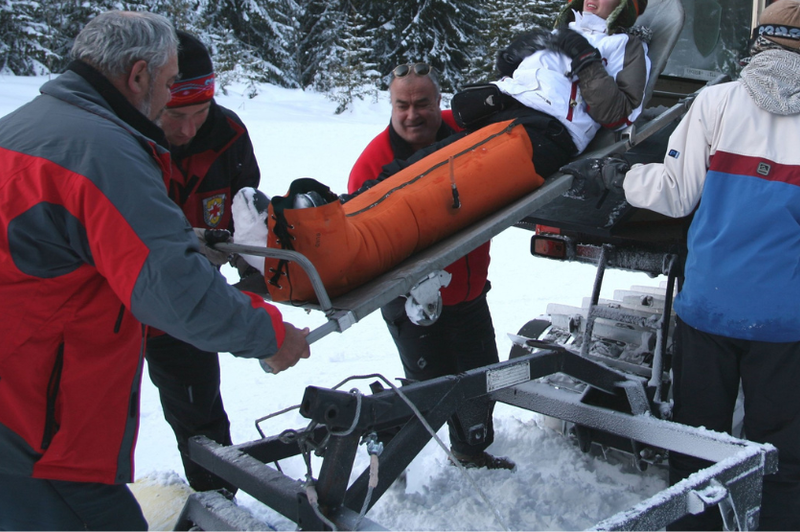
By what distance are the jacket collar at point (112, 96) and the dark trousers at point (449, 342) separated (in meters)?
1.56

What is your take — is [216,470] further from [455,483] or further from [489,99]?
[489,99]

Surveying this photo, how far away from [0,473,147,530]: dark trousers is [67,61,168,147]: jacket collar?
953mm

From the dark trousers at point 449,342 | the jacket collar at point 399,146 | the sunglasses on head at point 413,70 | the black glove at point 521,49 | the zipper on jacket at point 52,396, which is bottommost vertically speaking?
the dark trousers at point 449,342

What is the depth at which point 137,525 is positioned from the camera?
1.86 metres

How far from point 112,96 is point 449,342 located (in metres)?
2.02

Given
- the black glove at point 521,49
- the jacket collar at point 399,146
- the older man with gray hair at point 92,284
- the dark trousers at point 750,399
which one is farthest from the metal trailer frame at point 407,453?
the black glove at point 521,49

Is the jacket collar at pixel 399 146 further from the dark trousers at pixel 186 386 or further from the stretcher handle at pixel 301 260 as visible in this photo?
the stretcher handle at pixel 301 260

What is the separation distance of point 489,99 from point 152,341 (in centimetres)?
172

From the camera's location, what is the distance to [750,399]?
232 cm

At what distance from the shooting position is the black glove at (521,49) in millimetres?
2834

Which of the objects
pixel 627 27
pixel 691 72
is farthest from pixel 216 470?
pixel 691 72

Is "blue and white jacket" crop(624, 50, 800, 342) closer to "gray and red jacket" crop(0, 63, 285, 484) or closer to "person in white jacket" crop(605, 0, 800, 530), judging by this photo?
"person in white jacket" crop(605, 0, 800, 530)

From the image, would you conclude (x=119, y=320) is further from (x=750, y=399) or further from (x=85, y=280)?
(x=750, y=399)

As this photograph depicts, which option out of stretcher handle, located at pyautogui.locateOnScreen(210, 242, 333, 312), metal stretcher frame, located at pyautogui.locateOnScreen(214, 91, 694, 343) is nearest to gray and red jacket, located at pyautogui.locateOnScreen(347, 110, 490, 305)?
metal stretcher frame, located at pyautogui.locateOnScreen(214, 91, 694, 343)
